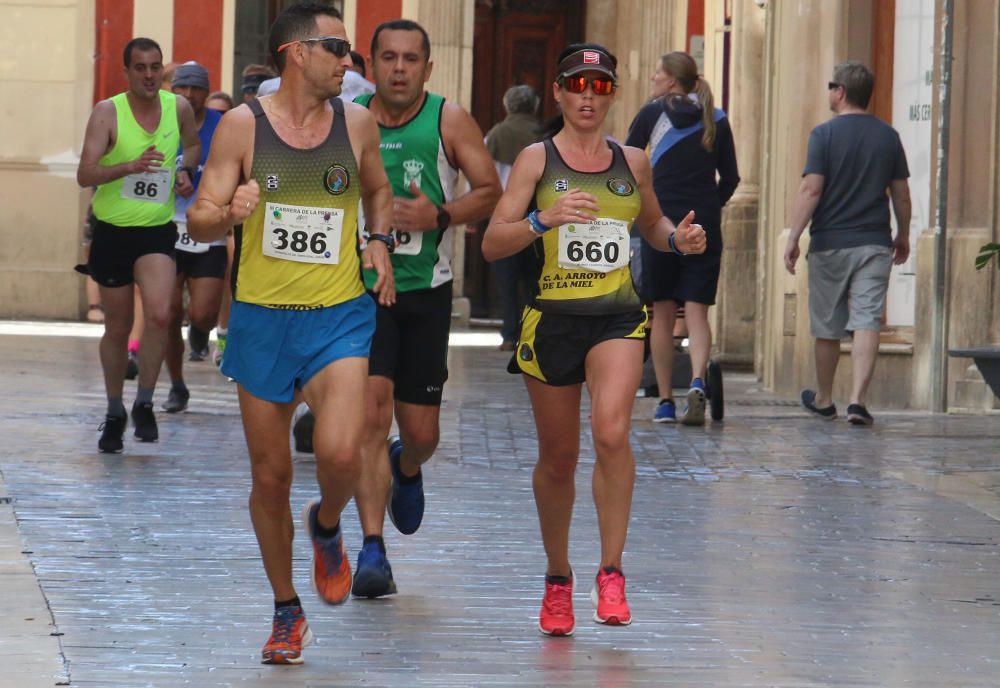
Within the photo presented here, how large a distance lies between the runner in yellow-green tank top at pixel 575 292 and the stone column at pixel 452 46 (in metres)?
16.7

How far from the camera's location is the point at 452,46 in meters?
23.4

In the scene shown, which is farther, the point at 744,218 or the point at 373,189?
the point at 744,218

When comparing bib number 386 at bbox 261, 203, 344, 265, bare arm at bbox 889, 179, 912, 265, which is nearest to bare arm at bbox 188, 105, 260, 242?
bib number 386 at bbox 261, 203, 344, 265

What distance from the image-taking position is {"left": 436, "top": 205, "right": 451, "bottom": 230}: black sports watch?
7148 mm

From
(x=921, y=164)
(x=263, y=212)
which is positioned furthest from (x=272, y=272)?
(x=921, y=164)

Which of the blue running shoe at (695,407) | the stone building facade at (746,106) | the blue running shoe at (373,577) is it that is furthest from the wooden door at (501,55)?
the blue running shoe at (373,577)

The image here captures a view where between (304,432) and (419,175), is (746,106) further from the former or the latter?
(419,175)

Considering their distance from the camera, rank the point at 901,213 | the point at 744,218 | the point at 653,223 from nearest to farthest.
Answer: the point at 653,223, the point at 901,213, the point at 744,218

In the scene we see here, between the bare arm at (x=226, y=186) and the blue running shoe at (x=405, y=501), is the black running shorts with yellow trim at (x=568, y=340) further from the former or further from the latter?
the blue running shoe at (x=405, y=501)

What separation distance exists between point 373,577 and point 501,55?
18.5 m

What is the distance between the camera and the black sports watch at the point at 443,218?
7148mm

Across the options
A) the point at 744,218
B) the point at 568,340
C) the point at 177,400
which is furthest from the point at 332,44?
the point at 744,218

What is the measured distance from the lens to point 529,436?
11.8 meters

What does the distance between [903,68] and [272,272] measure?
9.13 metres
